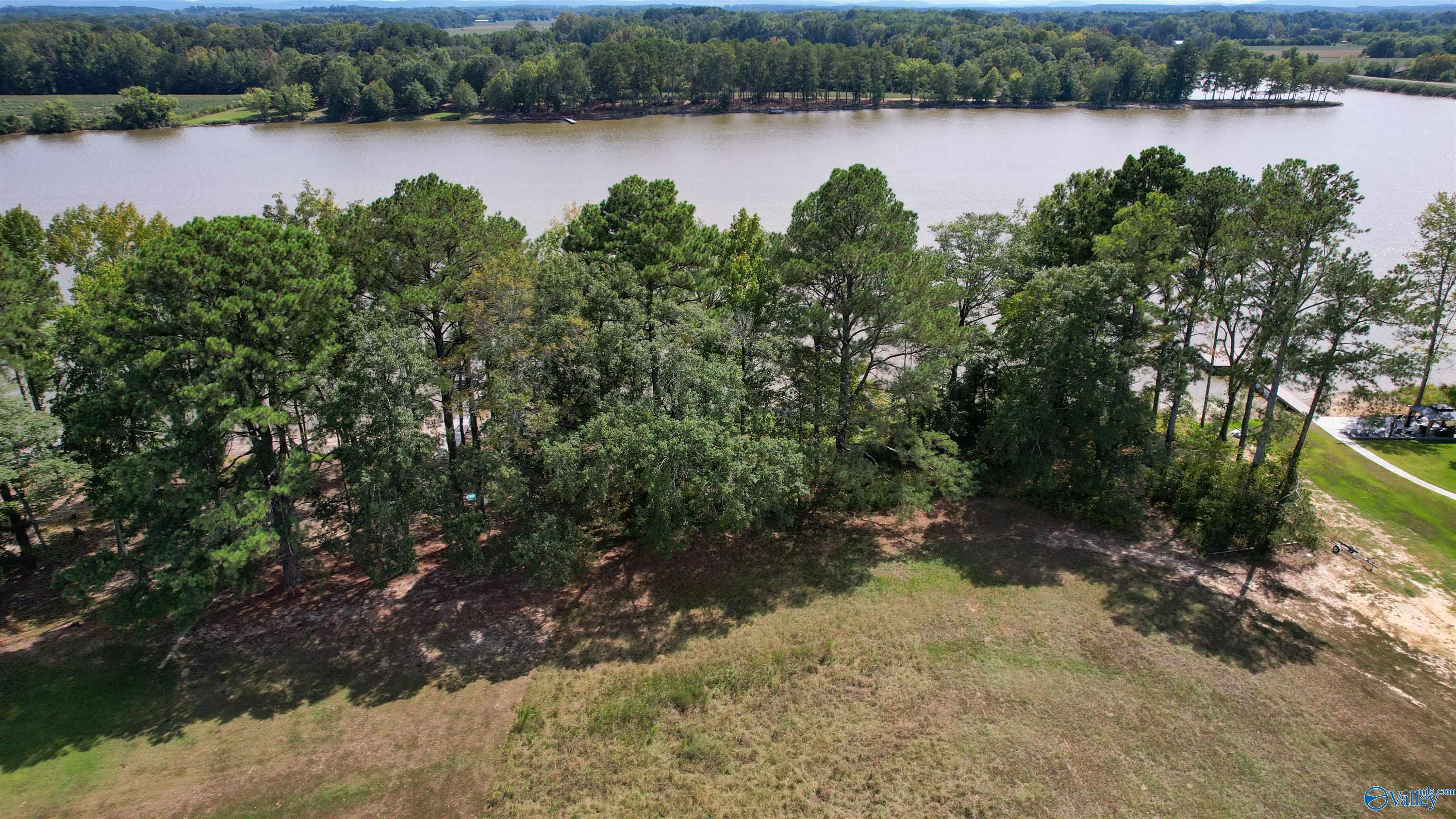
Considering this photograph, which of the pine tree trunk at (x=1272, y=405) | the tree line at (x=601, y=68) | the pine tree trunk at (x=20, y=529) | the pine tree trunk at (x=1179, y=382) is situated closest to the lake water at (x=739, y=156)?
the tree line at (x=601, y=68)

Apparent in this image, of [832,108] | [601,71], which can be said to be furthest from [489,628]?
[832,108]

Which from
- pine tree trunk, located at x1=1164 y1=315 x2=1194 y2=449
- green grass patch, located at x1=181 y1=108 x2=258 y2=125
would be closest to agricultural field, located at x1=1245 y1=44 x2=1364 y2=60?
pine tree trunk, located at x1=1164 y1=315 x2=1194 y2=449

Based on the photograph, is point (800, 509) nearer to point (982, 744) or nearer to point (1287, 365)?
point (982, 744)

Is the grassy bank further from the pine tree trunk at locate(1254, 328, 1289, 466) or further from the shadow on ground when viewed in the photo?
the shadow on ground

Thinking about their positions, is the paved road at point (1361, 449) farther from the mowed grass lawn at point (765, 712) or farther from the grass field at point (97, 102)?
the grass field at point (97, 102)

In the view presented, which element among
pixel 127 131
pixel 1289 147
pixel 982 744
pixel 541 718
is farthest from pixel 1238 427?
pixel 127 131
